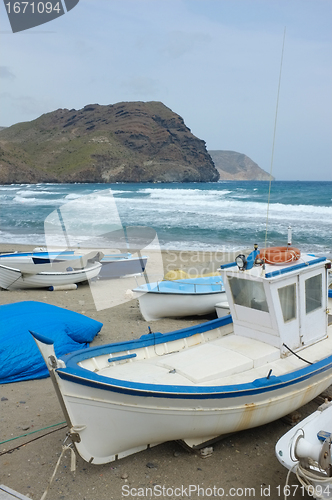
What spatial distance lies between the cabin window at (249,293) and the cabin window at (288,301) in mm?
244

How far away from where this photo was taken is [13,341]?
24.6 feet

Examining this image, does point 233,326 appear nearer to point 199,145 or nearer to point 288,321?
point 288,321

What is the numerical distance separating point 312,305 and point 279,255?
101 cm

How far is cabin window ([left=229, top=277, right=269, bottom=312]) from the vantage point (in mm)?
6266

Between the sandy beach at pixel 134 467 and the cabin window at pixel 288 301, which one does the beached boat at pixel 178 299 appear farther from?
the cabin window at pixel 288 301

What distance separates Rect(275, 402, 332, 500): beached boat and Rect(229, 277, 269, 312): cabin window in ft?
6.60

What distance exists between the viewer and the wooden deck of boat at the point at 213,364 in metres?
5.52

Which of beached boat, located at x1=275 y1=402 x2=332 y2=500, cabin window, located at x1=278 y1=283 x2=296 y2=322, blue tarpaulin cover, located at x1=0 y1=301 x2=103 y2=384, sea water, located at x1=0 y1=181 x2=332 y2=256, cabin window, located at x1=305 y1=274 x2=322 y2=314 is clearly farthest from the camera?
sea water, located at x1=0 y1=181 x2=332 y2=256

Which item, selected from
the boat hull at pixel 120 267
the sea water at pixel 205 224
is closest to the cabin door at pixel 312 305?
the boat hull at pixel 120 267

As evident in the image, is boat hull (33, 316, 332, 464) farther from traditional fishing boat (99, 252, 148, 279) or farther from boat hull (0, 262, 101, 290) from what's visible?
traditional fishing boat (99, 252, 148, 279)

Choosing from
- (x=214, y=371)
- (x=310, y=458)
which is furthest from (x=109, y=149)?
(x=310, y=458)

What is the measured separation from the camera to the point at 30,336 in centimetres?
771

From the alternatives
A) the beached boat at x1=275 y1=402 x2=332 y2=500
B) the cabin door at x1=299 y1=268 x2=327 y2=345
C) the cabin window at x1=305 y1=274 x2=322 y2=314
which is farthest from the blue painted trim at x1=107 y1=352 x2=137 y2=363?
the cabin window at x1=305 y1=274 x2=322 y2=314

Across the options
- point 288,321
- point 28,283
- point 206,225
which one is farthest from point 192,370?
point 206,225
